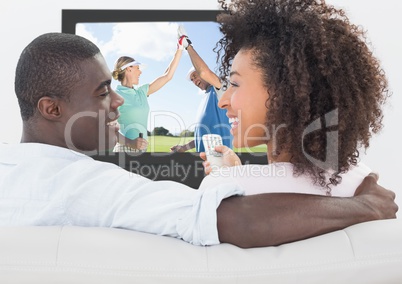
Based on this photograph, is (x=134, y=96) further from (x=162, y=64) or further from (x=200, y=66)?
(x=200, y=66)

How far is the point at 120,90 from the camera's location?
3.10 m

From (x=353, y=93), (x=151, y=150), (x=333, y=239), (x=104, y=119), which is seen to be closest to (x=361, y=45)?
(x=353, y=93)

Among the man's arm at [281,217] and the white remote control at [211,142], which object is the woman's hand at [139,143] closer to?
the white remote control at [211,142]

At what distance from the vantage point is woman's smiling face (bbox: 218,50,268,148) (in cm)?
124

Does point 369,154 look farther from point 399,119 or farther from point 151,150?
point 151,150

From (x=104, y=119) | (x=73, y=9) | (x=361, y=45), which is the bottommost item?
(x=104, y=119)

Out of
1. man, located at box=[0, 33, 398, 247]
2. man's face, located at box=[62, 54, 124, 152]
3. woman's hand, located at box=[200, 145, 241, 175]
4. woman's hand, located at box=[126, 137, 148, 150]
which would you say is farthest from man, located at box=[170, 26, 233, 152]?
man, located at box=[0, 33, 398, 247]

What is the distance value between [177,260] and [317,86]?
1.75ft

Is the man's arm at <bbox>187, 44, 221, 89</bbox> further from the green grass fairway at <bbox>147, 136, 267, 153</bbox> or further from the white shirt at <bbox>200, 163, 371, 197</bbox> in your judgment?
the white shirt at <bbox>200, 163, 371, 197</bbox>

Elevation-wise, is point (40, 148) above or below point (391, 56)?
below

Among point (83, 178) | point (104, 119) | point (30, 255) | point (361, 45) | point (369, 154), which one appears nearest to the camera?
point (30, 255)

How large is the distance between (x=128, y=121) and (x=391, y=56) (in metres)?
1.66

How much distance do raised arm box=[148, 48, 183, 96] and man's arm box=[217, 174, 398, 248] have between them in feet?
7.37

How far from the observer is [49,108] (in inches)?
50.6
